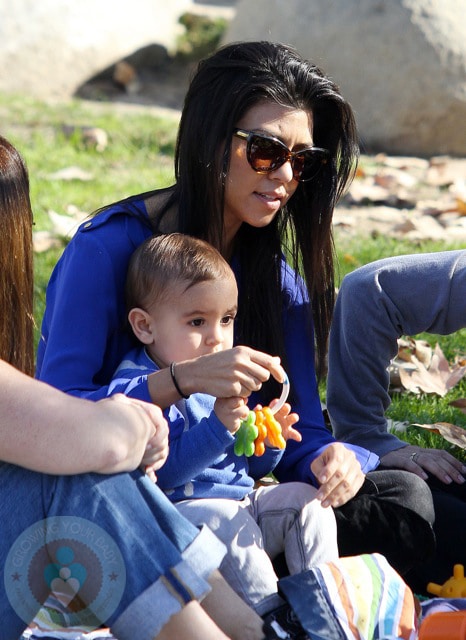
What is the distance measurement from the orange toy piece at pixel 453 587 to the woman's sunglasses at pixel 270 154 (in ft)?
3.64

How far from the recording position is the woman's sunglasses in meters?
2.79

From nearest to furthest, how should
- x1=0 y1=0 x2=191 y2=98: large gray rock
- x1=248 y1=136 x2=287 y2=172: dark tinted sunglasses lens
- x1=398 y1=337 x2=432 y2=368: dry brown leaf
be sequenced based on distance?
x1=248 y1=136 x2=287 y2=172: dark tinted sunglasses lens, x1=398 y1=337 x2=432 y2=368: dry brown leaf, x1=0 y1=0 x2=191 y2=98: large gray rock

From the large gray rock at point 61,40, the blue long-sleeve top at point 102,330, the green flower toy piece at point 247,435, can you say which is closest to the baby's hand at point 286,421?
the green flower toy piece at point 247,435

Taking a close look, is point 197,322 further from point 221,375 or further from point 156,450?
point 156,450

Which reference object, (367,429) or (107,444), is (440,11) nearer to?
(367,429)

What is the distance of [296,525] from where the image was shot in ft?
8.26

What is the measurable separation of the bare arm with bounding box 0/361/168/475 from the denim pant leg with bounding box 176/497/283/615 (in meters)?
0.34

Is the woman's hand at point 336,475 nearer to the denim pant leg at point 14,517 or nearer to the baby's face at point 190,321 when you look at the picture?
the baby's face at point 190,321

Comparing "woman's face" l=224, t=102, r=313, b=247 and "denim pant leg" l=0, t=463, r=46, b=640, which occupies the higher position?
"woman's face" l=224, t=102, r=313, b=247

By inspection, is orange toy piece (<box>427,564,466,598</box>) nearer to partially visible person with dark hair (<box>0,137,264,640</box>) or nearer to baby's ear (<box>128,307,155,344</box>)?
partially visible person with dark hair (<box>0,137,264,640</box>)

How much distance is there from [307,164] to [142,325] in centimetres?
65

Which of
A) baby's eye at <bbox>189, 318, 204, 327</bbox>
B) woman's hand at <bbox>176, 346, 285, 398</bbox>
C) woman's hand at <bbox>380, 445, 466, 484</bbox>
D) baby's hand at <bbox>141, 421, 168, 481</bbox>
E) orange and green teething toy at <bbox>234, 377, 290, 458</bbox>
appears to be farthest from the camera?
woman's hand at <bbox>380, 445, 466, 484</bbox>

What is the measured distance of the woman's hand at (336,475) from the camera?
101 inches

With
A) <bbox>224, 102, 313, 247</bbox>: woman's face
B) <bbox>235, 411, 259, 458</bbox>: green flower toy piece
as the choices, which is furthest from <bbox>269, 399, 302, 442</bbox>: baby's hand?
<bbox>224, 102, 313, 247</bbox>: woman's face
